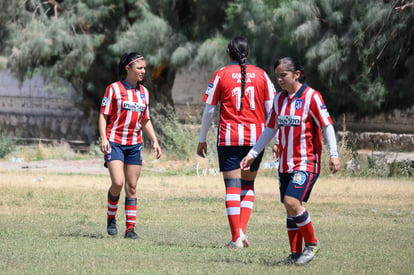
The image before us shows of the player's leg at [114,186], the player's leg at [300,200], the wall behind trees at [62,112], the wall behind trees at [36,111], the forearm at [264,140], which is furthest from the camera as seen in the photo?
the wall behind trees at [36,111]

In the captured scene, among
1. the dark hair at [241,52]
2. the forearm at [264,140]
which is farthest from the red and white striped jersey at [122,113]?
the forearm at [264,140]

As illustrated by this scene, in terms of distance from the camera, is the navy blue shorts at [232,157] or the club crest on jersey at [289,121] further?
the navy blue shorts at [232,157]

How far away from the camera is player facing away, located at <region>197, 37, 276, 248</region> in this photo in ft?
28.3

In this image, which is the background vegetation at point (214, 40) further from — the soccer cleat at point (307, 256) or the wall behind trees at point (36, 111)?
the soccer cleat at point (307, 256)

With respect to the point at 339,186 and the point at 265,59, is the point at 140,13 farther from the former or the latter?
the point at 339,186

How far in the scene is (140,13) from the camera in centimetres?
2631

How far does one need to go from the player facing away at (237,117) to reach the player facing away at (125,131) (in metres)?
1.05

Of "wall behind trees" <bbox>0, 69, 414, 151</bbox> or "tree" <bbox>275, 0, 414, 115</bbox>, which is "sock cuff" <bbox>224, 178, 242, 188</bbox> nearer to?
"tree" <bbox>275, 0, 414, 115</bbox>

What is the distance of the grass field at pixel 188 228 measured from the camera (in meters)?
7.41

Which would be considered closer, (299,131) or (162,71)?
(299,131)

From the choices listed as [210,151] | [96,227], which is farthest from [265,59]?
[96,227]

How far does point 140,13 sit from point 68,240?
17.9m

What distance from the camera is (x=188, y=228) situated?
10.5 meters

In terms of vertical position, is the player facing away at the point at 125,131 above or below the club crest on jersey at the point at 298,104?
below
